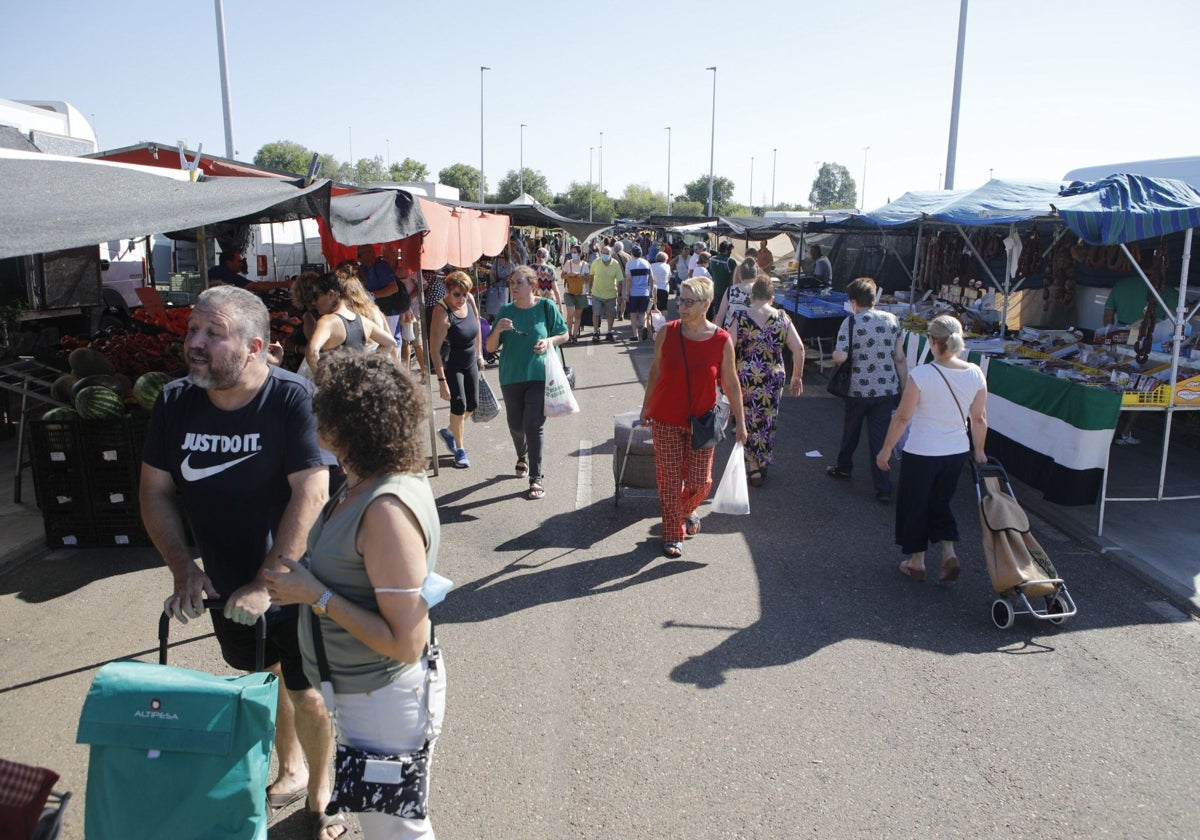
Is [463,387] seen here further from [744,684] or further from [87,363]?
[744,684]

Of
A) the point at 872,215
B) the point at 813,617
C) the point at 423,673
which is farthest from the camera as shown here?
the point at 872,215

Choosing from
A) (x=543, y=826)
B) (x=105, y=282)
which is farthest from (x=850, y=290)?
(x=105, y=282)

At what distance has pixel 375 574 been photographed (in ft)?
6.95

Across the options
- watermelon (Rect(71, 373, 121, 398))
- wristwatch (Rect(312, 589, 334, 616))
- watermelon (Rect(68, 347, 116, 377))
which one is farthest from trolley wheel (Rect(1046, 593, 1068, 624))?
watermelon (Rect(68, 347, 116, 377))

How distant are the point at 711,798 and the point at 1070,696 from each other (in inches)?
82.0

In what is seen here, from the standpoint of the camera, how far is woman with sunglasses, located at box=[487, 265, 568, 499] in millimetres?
6434

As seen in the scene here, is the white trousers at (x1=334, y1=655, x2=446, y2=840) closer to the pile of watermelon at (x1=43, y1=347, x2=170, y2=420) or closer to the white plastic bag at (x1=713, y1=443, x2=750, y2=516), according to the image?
the white plastic bag at (x1=713, y1=443, x2=750, y2=516)

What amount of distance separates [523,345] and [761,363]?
2126 millimetres

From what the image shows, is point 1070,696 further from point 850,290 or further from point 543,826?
point 850,290

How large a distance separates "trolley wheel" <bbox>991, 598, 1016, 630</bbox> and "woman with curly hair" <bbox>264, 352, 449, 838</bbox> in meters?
3.67

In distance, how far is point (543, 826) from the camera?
310 cm

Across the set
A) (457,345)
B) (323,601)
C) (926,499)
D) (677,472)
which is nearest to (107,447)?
(457,345)

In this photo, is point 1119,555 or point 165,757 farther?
point 1119,555

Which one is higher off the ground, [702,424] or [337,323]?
[337,323]
